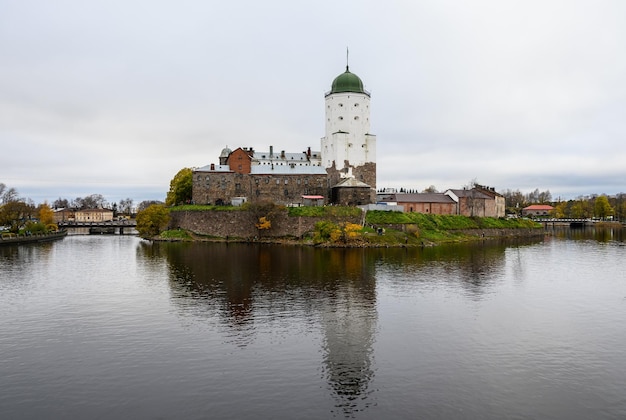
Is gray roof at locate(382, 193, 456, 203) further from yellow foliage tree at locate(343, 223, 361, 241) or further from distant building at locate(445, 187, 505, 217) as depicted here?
yellow foliage tree at locate(343, 223, 361, 241)

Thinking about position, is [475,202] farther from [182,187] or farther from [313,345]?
[313,345]

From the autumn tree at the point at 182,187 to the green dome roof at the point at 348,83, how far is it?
2425 cm

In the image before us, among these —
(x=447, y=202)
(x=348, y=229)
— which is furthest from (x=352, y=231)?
(x=447, y=202)

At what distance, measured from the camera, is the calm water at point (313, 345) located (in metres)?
13.1

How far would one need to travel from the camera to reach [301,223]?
5962 centimetres

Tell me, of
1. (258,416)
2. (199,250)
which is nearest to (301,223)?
(199,250)

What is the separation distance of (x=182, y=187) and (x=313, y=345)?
57.0 meters

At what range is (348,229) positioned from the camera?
181 ft

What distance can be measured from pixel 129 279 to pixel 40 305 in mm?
8608

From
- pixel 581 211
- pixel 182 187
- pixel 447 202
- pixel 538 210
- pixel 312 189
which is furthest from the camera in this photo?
pixel 538 210

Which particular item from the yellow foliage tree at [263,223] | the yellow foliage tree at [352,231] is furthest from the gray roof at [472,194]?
the yellow foliage tree at [263,223]

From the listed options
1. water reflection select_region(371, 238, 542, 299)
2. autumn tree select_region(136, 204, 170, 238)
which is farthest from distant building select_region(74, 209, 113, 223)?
water reflection select_region(371, 238, 542, 299)

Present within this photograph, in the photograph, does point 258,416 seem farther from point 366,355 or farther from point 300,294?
point 300,294

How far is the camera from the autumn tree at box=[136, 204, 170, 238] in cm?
6756
